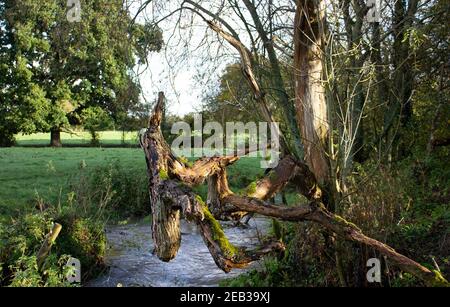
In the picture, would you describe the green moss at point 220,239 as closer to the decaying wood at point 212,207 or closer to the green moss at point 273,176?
the decaying wood at point 212,207

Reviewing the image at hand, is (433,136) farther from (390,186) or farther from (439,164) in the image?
(390,186)

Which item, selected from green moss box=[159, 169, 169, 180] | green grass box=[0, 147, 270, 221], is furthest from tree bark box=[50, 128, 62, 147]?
green moss box=[159, 169, 169, 180]

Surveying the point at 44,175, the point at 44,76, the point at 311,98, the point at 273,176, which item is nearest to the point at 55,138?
the point at 44,76

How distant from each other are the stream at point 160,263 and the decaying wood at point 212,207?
2.74m

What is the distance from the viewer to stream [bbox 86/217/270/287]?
898 cm

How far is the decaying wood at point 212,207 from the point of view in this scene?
14.5ft

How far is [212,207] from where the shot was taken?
18.0 ft

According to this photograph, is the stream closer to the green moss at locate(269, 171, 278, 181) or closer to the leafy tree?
the green moss at locate(269, 171, 278, 181)

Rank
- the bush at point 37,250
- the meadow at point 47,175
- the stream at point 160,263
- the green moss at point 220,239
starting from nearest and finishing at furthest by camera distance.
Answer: the green moss at point 220,239
the bush at point 37,250
the stream at point 160,263
the meadow at point 47,175

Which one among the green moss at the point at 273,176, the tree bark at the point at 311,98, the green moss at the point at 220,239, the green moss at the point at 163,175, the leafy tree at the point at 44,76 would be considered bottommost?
the green moss at the point at 220,239

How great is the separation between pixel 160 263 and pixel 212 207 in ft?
16.6

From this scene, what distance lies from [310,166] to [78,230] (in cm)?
494

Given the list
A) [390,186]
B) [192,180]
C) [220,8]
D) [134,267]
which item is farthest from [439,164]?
[192,180]

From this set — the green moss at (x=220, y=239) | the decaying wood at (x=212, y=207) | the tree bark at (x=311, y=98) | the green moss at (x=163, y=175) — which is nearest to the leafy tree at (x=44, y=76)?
the tree bark at (x=311, y=98)
